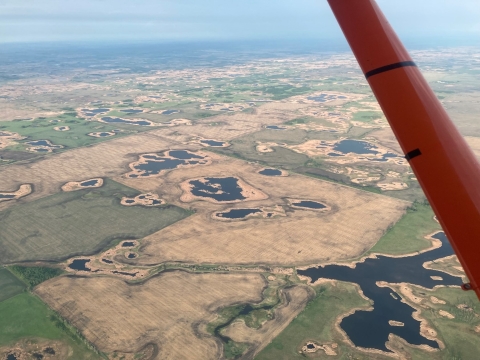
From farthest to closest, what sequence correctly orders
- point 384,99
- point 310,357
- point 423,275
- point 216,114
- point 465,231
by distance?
point 216,114, point 423,275, point 310,357, point 384,99, point 465,231

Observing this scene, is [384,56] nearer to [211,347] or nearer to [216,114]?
[211,347]

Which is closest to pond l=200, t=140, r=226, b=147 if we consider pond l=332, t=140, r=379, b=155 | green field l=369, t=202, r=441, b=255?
pond l=332, t=140, r=379, b=155

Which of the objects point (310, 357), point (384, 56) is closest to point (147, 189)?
point (310, 357)

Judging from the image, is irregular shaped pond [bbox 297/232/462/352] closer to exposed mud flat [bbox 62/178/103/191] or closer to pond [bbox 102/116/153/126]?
exposed mud flat [bbox 62/178/103/191]

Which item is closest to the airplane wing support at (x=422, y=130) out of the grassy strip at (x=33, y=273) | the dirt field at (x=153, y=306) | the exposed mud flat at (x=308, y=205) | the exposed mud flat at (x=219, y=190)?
the dirt field at (x=153, y=306)

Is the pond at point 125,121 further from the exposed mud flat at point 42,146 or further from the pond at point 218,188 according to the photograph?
the pond at point 218,188

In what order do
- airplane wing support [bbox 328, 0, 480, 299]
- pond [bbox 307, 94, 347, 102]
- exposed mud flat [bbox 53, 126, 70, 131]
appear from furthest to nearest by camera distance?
pond [bbox 307, 94, 347, 102] → exposed mud flat [bbox 53, 126, 70, 131] → airplane wing support [bbox 328, 0, 480, 299]

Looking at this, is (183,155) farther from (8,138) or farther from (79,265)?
(8,138)
